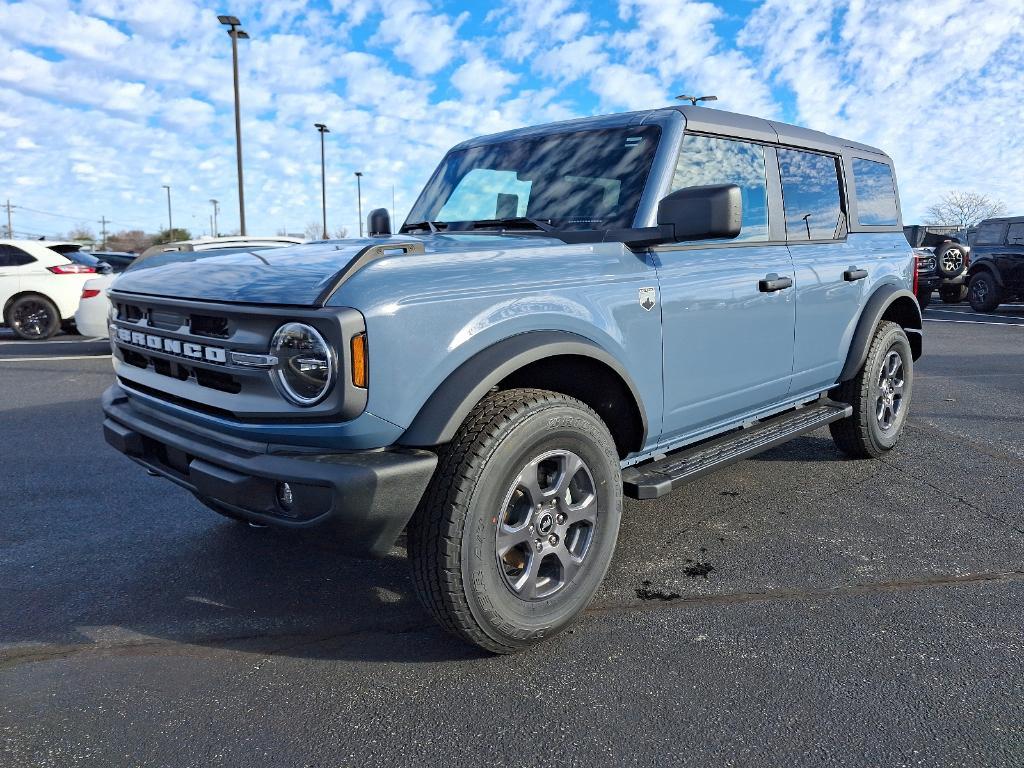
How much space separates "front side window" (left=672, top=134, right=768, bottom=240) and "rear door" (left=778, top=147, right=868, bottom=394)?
0.23 m

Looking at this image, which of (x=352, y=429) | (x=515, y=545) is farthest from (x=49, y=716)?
(x=515, y=545)

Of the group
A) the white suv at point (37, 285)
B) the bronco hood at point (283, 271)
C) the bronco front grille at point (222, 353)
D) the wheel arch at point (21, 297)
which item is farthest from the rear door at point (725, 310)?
the wheel arch at point (21, 297)

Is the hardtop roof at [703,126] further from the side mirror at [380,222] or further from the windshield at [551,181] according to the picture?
the side mirror at [380,222]

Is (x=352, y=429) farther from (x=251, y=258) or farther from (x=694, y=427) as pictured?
(x=694, y=427)

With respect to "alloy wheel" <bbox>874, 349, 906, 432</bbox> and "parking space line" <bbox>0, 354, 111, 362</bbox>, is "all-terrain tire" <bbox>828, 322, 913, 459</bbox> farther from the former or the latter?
"parking space line" <bbox>0, 354, 111, 362</bbox>

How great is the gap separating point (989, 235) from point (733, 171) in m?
15.8

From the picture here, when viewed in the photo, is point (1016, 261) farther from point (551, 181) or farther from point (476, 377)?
point (476, 377)

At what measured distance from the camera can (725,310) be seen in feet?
11.4

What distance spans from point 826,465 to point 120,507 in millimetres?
4076

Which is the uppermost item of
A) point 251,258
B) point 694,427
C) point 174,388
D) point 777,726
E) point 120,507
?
point 251,258

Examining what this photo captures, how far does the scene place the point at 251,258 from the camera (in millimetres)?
2934

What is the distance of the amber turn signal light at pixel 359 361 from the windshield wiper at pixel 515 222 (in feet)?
4.43

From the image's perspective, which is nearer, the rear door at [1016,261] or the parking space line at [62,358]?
the parking space line at [62,358]

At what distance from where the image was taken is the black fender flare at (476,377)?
2381mm
